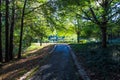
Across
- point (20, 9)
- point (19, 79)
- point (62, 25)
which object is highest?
point (20, 9)

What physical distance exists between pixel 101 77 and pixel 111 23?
45.3 feet

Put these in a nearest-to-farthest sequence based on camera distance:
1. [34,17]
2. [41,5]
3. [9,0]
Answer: [9,0] < [41,5] < [34,17]

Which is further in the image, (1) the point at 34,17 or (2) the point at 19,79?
(1) the point at 34,17

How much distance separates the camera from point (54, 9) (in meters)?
22.6

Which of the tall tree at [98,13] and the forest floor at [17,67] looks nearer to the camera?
the forest floor at [17,67]

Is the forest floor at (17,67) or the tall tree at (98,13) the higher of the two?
the tall tree at (98,13)

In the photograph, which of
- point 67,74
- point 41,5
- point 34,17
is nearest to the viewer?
point 67,74

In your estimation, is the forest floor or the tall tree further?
the tall tree

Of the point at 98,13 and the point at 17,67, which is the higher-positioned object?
the point at 98,13

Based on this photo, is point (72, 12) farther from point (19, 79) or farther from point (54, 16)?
point (19, 79)

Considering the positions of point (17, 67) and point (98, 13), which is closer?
point (17, 67)

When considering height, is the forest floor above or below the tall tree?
below

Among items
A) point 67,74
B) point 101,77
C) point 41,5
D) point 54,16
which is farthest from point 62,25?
point 101,77

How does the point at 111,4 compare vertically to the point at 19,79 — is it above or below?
above
